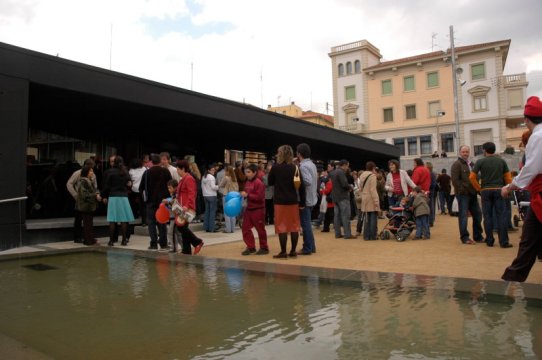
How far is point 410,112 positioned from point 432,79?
483cm

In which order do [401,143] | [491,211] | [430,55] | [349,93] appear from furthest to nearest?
[349,93]
[401,143]
[430,55]
[491,211]

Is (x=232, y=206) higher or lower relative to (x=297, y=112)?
lower

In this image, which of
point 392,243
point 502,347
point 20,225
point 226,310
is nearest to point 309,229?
point 392,243

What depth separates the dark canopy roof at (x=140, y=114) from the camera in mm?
8711

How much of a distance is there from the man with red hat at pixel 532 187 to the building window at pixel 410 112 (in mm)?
54779

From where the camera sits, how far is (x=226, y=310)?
3908 mm

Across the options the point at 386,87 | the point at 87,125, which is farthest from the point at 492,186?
the point at 386,87

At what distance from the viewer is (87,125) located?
41.5 ft

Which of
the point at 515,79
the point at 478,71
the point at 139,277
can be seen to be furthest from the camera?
the point at 478,71

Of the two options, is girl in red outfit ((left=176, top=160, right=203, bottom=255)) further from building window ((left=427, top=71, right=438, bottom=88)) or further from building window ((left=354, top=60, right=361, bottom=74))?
building window ((left=354, top=60, right=361, bottom=74))

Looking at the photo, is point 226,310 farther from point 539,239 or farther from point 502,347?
point 539,239

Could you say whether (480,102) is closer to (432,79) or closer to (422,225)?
(432,79)

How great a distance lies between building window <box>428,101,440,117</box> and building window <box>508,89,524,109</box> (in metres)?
8.05

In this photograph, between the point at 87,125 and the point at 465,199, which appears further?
the point at 87,125
